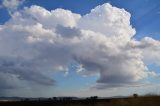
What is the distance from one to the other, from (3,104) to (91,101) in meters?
9.17

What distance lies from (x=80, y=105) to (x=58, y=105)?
5.48 feet

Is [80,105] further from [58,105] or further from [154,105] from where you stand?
[154,105]

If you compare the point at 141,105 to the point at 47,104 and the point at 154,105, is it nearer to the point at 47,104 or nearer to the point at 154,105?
the point at 154,105

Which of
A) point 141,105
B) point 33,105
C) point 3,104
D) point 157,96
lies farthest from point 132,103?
point 3,104

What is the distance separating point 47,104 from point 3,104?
360cm

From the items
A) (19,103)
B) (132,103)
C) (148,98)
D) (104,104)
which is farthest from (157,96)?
(19,103)

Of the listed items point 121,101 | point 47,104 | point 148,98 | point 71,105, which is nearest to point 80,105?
point 71,105

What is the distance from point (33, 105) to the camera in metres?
25.1

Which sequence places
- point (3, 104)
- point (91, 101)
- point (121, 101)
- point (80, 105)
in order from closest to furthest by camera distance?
point (3, 104) < point (80, 105) < point (121, 101) < point (91, 101)

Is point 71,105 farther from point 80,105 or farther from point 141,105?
point 141,105

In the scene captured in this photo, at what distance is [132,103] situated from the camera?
89.7 ft

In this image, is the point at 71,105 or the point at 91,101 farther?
the point at 91,101

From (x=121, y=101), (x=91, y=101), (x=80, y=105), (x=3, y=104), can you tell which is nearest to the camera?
(x=3, y=104)

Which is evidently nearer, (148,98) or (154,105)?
(154,105)
